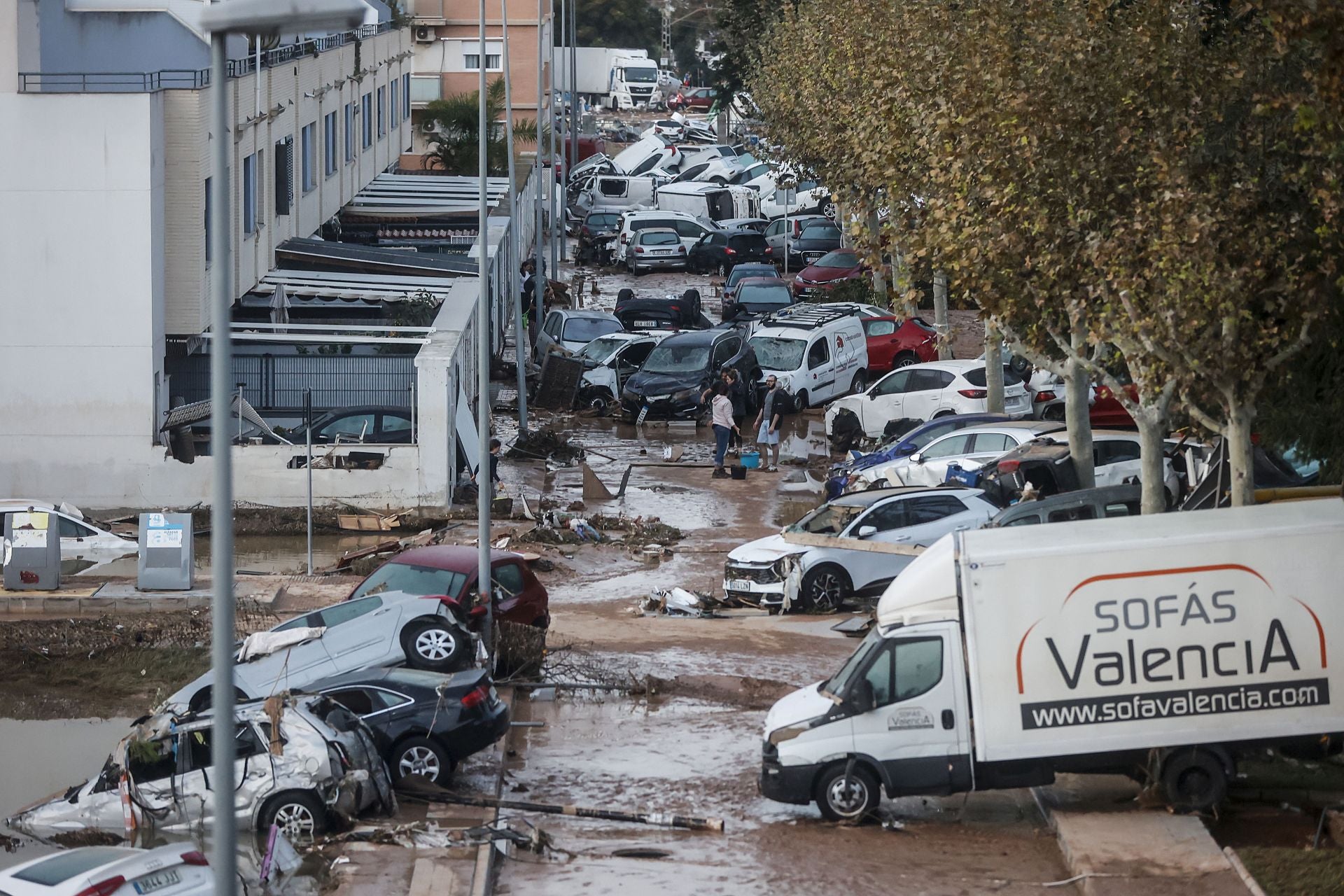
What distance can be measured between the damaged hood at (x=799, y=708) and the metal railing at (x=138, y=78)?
1592cm

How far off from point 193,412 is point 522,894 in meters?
14.8

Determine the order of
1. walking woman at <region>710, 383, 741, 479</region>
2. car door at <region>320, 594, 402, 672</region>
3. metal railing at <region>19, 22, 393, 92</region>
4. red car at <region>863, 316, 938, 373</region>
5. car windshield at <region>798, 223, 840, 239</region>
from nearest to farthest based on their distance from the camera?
car door at <region>320, 594, 402, 672</region>
metal railing at <region>19, 22, 393, 92</region>
walking woman at <region>710, 383, 741, 479</region>
red car at <region>863, 316, 938, 373</region>
car windshield at <region>798, 223, 840, 239</region>

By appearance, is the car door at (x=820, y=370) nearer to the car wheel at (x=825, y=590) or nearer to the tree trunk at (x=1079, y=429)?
the tree trunk at (x=1079, y=429)

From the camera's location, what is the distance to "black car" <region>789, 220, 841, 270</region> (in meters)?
50.2

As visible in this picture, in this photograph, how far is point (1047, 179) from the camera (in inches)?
617

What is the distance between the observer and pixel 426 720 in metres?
13.5

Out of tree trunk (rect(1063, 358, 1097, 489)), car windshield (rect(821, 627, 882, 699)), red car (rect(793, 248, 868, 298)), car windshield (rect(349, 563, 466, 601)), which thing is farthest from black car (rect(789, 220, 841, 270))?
car windshield (rect(821, 627, 882, 699))

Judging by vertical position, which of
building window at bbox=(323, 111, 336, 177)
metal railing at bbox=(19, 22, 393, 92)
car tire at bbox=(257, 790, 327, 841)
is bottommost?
car tire at bbox=(257, 790, 327, 841)

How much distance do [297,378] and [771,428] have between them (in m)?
8.16

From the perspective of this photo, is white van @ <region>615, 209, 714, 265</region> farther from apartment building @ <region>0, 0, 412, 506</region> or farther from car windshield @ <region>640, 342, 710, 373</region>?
apartment building @ <region>0, 0, 412, 506</region>

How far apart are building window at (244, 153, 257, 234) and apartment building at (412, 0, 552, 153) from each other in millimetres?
42985

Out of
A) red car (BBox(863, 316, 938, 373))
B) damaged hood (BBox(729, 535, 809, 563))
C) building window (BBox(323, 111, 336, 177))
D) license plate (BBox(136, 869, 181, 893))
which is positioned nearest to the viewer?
license plate (BBox(136, 869, 181, 893))

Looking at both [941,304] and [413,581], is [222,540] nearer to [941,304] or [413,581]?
[413,581]

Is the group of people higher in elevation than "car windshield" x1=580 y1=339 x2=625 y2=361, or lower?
lower
